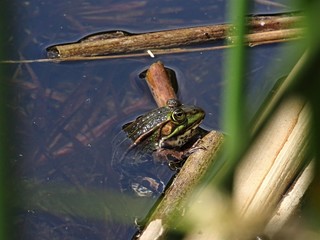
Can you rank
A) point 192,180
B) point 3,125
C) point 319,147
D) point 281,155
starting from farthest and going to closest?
point 192,180, point 281,155, point 319,147, point 3,125

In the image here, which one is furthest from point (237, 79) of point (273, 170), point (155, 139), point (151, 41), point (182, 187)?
point (151, 41)

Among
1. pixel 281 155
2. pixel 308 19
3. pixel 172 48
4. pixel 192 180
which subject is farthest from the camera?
pixel 172 48

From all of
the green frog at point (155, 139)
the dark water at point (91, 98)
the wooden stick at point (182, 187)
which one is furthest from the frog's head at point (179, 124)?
the wooden stick at point (182, 187)

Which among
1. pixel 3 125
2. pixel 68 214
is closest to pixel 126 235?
pixel 68 214

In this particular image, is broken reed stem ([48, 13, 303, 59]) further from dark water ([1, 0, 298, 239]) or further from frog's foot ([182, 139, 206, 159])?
frog's foot ([182, 139, 206, 159])

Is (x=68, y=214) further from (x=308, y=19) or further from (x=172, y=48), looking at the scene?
(x=308, y=19)
